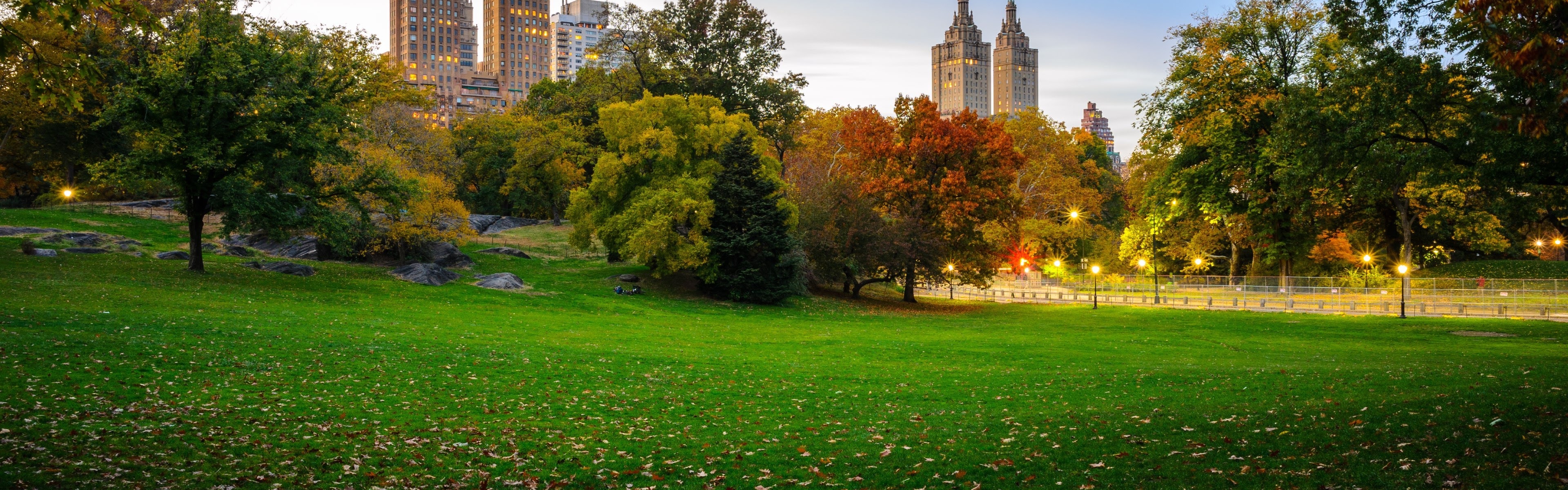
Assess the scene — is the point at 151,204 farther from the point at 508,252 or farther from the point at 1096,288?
the point at 1096,288

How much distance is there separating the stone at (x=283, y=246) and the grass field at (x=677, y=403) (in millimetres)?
14913

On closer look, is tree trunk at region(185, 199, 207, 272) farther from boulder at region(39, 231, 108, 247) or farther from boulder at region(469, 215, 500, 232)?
boulder at region(469, 215, 500, 232)

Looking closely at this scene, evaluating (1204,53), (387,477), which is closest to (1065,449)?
(387,477)

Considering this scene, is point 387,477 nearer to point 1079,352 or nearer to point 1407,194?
point 1079,352

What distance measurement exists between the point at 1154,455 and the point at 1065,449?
1079mm

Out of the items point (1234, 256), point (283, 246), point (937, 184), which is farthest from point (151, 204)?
point (1234, 256)

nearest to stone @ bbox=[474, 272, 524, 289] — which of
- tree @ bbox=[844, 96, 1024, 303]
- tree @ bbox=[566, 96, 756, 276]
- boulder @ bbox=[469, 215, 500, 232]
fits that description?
tree @ bbox=[566, 96, 756, 276]

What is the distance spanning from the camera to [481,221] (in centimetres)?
6938

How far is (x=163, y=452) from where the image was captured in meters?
9.39

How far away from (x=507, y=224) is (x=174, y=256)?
35753mm

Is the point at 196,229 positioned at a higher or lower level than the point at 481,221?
lower

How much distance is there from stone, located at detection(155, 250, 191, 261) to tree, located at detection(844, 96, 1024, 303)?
31686mm

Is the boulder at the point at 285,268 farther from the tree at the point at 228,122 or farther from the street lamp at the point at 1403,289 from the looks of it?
the street lamp at the point at 1403,289

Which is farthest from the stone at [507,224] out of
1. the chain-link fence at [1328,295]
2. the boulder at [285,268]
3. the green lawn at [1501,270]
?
the green lawn at [1501,270]
